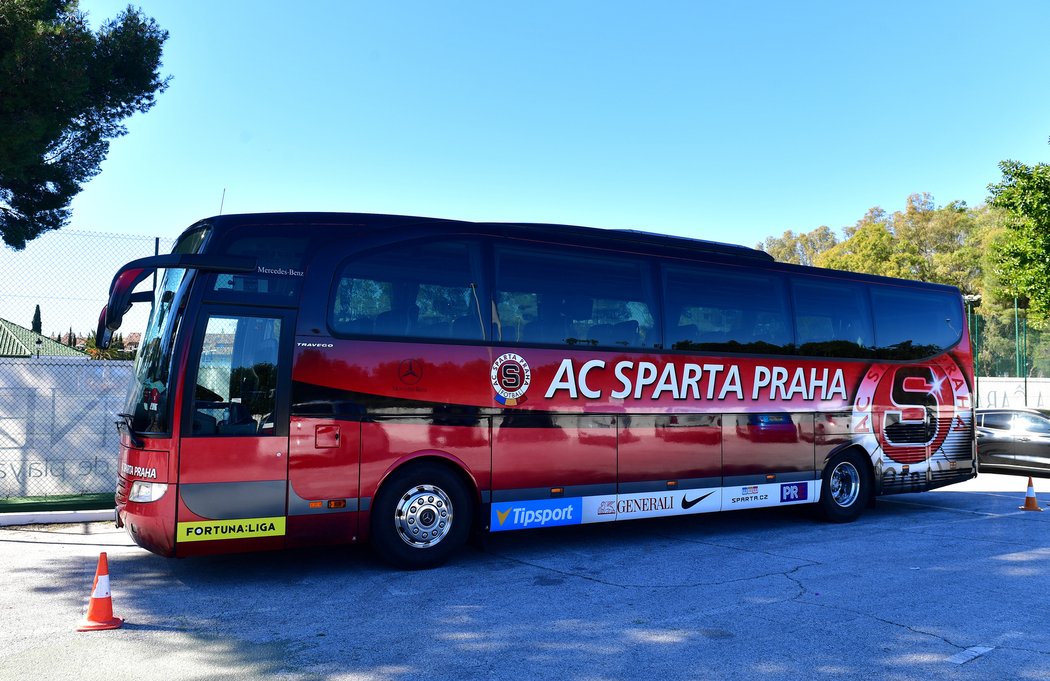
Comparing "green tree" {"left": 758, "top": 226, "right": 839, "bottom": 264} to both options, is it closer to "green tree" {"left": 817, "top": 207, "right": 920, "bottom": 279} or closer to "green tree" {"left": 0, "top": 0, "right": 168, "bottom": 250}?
"green tree" {"left": 817, "top": 207, "right": 920, "bottom": 279}

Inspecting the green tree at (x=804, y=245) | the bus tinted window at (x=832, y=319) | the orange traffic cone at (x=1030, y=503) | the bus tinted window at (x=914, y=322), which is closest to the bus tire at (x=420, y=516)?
the bus tinted window at (x=832, y=319)

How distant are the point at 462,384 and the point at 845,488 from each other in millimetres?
6500

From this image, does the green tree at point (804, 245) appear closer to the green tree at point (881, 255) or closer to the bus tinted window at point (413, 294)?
the green tree at point (881, 255)

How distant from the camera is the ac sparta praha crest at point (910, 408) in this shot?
1205 centimetres

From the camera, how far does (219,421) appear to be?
24.3 feet

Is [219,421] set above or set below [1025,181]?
below

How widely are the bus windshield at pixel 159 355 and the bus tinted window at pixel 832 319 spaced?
25.2 feet

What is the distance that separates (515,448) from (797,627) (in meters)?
3.54

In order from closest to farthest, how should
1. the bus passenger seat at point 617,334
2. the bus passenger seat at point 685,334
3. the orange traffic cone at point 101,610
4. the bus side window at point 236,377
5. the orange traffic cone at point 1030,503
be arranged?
the orange traffic cone at point 101,610, the bus side window at point 236,377, the bus passenger seat at point 617,334, the bus passenger seat at point 685,334, the orange traffic cone at point 1030,503

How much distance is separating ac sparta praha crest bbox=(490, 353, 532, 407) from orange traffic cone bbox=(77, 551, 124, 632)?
3.97 m

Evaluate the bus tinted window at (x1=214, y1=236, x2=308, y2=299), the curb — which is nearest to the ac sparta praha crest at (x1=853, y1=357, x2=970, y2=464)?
the bus tinted window at (x1=214, y1=236, x2=308, y2=299)

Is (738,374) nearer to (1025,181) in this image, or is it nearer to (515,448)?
(515,448)

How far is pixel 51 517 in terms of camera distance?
10.9 meters

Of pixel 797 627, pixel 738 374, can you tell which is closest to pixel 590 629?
pixel 797 627
